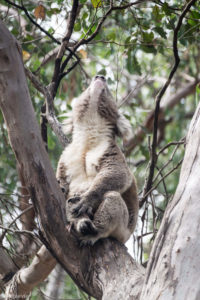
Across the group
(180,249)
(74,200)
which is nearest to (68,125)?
(74,200)

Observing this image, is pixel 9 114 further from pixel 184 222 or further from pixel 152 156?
pixel 152 156

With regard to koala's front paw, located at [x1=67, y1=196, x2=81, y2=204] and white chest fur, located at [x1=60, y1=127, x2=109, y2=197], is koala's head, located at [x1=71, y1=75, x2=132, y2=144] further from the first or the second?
koala's front paw, located at [x1=67, y1=196, x2=81, y2=204]

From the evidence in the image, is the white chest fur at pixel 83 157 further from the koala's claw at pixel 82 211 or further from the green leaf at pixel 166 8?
the green leaf at pixel 166 8

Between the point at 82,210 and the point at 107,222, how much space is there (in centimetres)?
23

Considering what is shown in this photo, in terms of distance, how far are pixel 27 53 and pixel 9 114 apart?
3.87m

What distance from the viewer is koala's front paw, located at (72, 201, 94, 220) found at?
341cm

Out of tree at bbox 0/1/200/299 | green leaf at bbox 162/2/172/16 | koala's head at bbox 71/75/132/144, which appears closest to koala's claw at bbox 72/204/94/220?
tree at bbox 0/1/200/299

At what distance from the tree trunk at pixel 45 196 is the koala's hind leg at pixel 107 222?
16 centimetres

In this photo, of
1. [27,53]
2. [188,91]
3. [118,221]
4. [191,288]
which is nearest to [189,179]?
[191,288]

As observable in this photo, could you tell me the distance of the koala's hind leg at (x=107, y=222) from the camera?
3191 millimetres

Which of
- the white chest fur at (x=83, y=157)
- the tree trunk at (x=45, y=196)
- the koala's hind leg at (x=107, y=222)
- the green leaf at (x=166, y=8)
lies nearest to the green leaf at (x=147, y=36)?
the green leaf at (x=166, y=8)

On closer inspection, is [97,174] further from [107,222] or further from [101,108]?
[101,108]

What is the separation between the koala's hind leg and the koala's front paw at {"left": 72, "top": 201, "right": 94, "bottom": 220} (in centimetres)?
5

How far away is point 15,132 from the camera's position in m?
2.80
